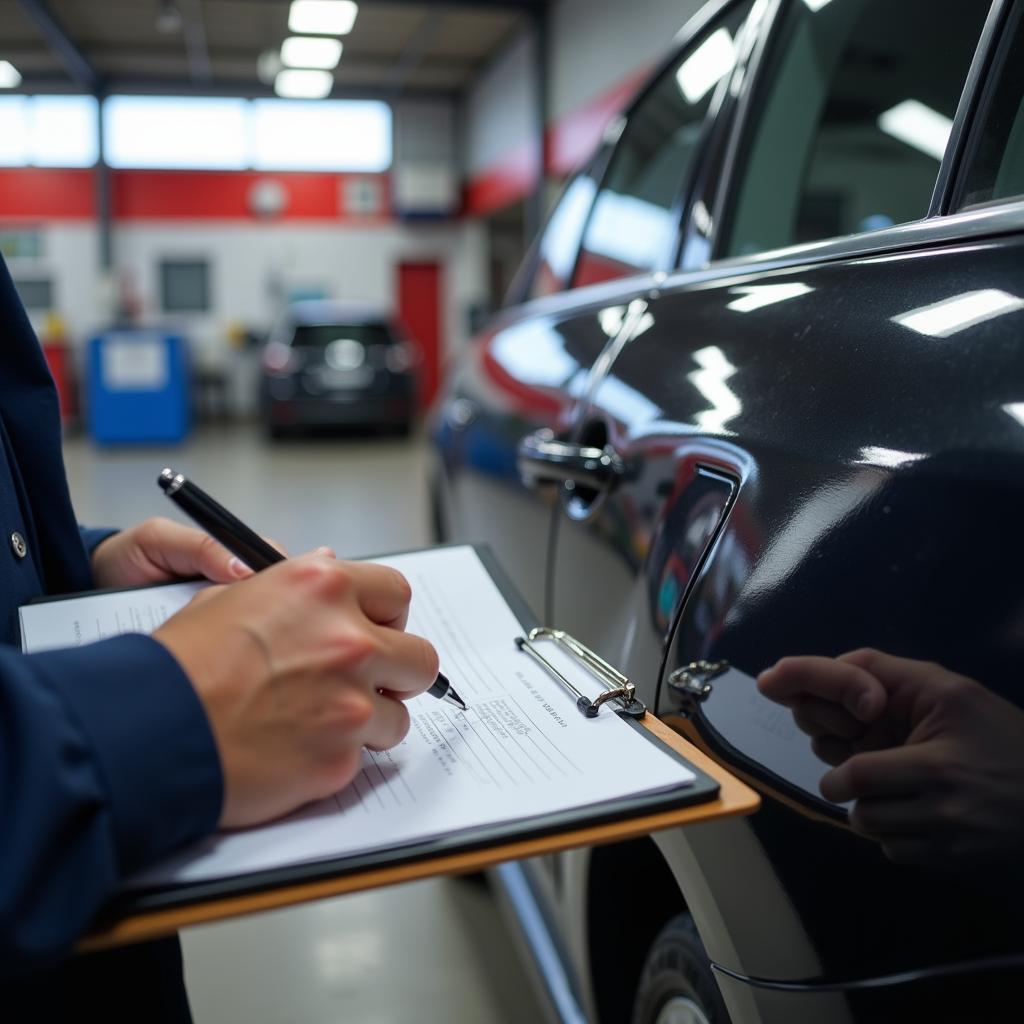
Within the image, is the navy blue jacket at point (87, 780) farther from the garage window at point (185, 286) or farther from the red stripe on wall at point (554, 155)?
the garage window at point (185, 286)

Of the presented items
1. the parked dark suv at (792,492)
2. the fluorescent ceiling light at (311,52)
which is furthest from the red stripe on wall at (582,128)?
the parked dark suv at (792,492)

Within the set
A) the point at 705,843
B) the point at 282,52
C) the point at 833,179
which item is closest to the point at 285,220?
the point at 282,52

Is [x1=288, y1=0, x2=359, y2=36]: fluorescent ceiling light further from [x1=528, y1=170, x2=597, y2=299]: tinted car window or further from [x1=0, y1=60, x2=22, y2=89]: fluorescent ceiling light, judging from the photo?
[x1=528, y1=170, x2=597, y2=299]: tinted car window

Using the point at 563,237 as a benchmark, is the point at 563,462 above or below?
below

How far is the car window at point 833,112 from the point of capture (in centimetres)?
101

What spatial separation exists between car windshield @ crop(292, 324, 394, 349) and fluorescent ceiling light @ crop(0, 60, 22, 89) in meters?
2.73

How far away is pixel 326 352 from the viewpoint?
28.5 ft

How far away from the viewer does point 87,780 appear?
44cm

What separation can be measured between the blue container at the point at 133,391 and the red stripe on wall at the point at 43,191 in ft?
11.9

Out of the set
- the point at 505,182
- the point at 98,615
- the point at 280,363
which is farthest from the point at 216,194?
the point at 98,615

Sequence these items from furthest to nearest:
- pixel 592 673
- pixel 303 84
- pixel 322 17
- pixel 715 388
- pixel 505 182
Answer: pixel 303 84
pixel 505 182
pixel 322 17
pixel 715 388
pixel 592 673

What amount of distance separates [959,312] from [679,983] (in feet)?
1.85

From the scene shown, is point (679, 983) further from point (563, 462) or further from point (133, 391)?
point (133, 391)

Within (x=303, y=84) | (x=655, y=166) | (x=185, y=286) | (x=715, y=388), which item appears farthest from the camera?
(x=185, y=286)
